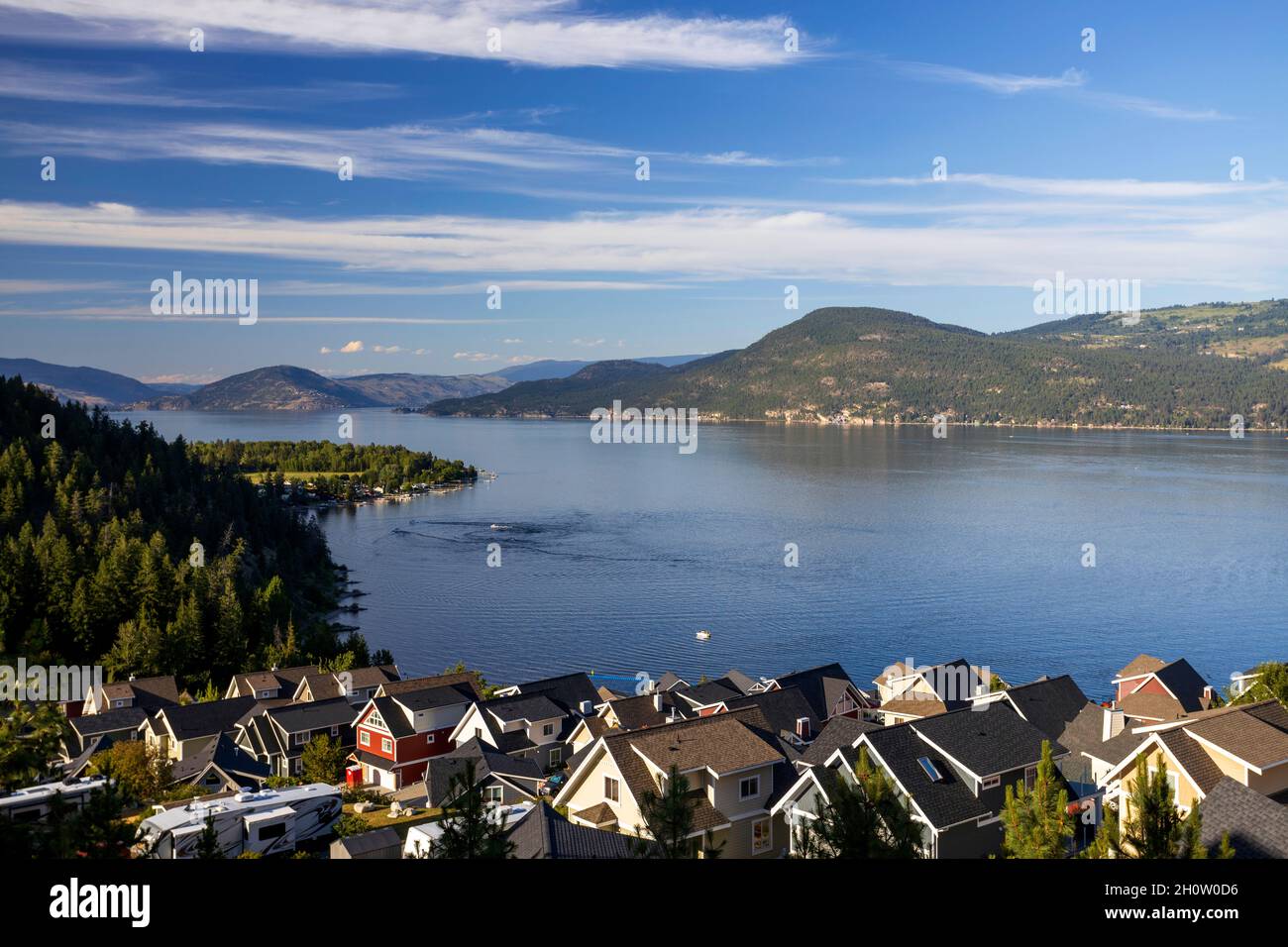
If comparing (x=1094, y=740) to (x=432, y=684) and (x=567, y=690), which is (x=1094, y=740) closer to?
(x=567, y=690)

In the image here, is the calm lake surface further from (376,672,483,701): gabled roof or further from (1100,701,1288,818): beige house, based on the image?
(1100,701,1288,818): beige house

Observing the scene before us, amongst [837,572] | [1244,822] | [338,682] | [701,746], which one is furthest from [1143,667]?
[837,572]

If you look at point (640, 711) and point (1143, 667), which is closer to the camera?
point (640, 711)

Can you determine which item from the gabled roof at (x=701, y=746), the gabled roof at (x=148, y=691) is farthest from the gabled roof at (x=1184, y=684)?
the gabled roof at (x=148, y=691)

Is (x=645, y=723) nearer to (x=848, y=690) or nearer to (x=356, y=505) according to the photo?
(x=848, y=690)

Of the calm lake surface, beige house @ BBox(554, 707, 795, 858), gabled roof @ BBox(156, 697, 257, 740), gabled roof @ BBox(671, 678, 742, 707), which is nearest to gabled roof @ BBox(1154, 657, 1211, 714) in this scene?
the calm lake surface

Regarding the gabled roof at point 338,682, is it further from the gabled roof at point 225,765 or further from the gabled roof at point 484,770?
the gabled roof at point 484,770
